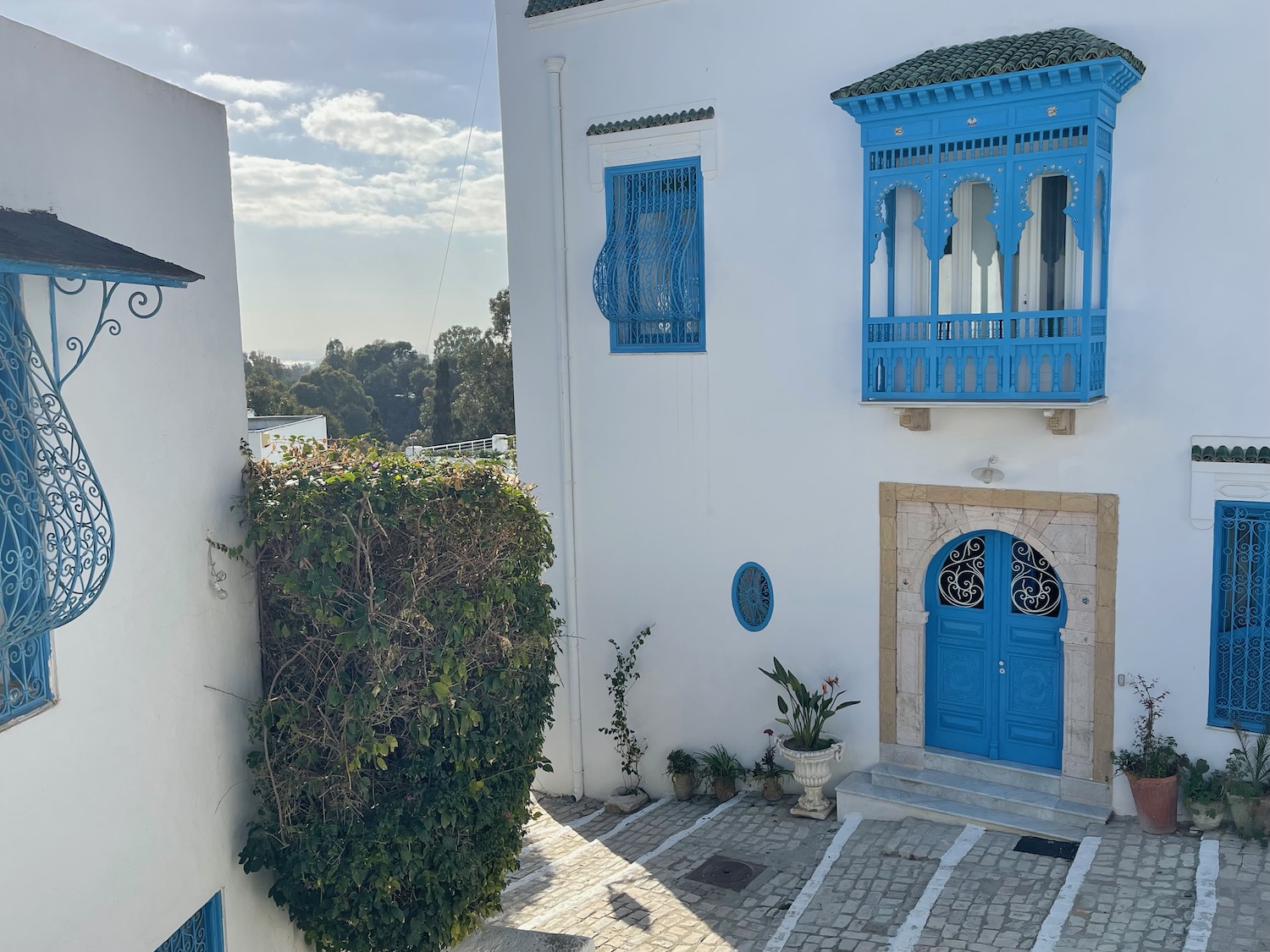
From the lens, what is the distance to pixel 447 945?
6957 millimetres

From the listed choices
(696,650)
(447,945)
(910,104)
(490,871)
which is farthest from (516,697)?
(910,104)

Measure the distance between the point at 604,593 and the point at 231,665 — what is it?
206 inches

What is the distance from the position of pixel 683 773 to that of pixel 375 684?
5.07m

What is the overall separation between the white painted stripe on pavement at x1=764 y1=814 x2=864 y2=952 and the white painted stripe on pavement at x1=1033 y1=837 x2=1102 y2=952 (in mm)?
1686

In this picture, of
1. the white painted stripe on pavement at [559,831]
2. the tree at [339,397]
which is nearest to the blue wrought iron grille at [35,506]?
the white painted stripe on pavement at [559,831]

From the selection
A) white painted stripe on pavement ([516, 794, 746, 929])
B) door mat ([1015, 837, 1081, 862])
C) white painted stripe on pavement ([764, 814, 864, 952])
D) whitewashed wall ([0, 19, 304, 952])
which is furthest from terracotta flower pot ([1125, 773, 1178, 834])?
whitewashed wall ([0, 19, 304, 952])

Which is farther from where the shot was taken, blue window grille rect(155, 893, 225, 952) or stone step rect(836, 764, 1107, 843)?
stone step rect(836, 764, 1107, 843)

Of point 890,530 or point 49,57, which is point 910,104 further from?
point 49,57

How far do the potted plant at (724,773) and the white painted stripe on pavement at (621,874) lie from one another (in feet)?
0.28

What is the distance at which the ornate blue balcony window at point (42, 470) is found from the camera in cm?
439

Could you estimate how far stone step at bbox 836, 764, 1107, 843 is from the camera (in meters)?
8.64

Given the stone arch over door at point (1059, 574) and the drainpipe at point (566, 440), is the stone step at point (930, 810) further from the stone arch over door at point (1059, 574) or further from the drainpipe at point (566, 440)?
the drainpipe at point (566, 440)

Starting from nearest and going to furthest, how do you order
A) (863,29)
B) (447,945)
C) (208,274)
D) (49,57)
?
(49,57) → (208,274) → (447,945) → (863,29)

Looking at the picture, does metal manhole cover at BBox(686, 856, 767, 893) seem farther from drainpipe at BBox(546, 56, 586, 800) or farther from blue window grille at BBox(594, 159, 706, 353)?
blue window grille at BBox(594, 159, 706, 353)
